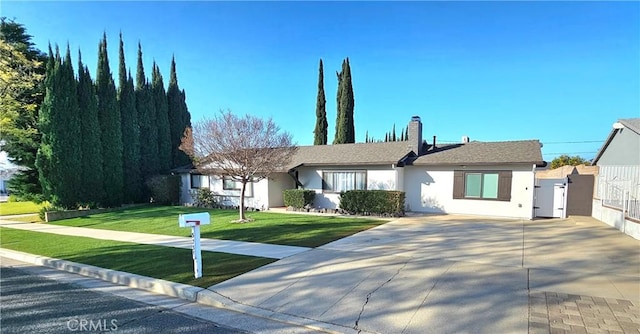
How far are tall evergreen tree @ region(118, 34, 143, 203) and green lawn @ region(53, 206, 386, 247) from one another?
18.9 feet

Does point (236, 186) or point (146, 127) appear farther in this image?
point (146, 127)

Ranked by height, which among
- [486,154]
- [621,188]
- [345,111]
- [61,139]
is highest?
[345,111]

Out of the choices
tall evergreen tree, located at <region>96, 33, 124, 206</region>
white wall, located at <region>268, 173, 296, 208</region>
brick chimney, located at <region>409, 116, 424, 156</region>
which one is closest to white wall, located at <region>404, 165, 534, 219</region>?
brick chimney, located at <region>409, 116, 424, 156</region>

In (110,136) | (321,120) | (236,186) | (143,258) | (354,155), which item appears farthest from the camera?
(321,120)

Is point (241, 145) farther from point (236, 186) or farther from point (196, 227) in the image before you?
point (196, 227)

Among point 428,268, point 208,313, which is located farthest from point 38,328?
point 428,268

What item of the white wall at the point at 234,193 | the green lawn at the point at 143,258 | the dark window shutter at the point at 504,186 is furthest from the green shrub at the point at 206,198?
the dark window shutter at the point at 504,186

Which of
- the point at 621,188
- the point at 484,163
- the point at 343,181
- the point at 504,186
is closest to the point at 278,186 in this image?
the point at 343,181

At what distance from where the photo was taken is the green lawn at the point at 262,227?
9.04 m

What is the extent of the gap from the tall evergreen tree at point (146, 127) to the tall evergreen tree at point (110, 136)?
7.73ft

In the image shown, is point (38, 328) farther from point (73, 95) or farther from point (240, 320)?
point (73, 95)

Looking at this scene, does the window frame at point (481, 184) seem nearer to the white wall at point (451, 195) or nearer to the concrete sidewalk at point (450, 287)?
the white wall at point (451, 195)

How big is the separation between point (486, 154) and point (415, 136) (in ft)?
11.2

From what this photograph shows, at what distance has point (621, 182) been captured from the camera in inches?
427
